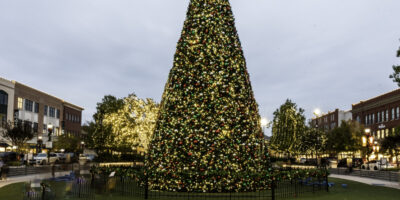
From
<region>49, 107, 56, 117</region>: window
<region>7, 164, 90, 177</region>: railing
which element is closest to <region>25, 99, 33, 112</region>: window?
<region>49, 107, 56, 117</region>: window


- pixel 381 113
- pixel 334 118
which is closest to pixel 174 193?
pixel 381 113

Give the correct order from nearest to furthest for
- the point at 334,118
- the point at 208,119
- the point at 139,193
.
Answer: the point at 139,193 < the point at 208,119 < the point at 334,118

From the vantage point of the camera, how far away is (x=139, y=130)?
3619 cm

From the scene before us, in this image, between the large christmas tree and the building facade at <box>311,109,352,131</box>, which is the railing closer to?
the large christmas tree

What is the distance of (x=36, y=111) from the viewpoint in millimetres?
62625

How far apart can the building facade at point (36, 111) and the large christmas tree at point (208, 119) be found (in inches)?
1168

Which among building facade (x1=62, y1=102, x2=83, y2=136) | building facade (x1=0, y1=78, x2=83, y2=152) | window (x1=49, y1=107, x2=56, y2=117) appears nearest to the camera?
building facade (x1=0, y1=78, x2=83, y2=152)

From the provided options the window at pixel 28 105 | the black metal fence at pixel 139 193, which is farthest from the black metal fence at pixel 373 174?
the window at pixel 28 105

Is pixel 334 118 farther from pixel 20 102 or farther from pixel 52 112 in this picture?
pixel 20 102

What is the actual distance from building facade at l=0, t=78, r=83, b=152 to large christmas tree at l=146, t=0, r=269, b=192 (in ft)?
97.4

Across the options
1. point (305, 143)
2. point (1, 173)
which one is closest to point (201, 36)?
point (1, 173)

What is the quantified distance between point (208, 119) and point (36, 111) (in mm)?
54456

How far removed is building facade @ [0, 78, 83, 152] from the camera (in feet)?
169

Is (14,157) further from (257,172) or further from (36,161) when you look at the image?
(257,172)
